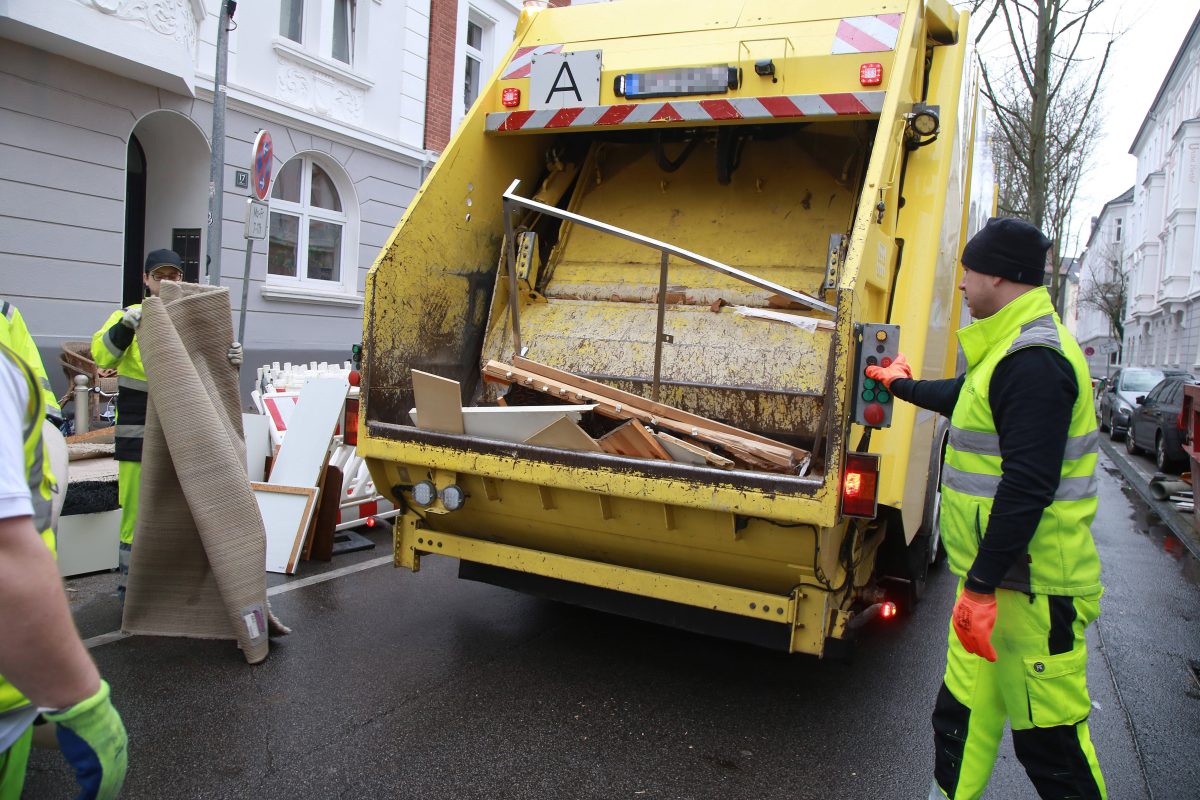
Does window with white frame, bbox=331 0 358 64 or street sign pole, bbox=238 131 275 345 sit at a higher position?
window with white frame, bbox=331 0 358 64

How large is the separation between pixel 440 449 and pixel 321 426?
2326 mm

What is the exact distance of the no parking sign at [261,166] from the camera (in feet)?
20.8

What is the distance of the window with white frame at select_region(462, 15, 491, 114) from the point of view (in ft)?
46.3

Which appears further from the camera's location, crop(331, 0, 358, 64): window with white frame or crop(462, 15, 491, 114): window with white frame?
crop(462, 15, 491, 114): window with white frame

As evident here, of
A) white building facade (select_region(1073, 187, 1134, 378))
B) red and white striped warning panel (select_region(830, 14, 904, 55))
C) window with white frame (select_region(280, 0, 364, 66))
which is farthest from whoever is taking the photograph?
white building facade (select_region(1073, 187, 1134, 378))

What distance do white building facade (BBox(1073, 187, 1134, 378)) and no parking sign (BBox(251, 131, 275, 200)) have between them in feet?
150

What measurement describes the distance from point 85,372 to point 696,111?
6734 millimetres

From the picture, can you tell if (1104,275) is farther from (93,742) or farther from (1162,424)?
(93,742)

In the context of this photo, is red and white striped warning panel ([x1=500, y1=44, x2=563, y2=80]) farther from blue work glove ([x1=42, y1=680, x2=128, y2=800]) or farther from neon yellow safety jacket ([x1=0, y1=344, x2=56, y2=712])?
blue work glove ([x1=42, y1=680, x2=128, y2=800])

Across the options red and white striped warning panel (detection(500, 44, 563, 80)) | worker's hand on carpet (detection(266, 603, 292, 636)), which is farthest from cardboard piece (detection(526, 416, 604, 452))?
red and white striped warning panel (detection(500, 44, 563, 80))

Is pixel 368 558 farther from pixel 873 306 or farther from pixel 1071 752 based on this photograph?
pixel 1071 752

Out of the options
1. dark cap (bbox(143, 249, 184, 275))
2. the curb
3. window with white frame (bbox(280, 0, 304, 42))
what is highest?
window with white frame (bbox(280, 0, 304, 42))

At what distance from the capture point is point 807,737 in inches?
131

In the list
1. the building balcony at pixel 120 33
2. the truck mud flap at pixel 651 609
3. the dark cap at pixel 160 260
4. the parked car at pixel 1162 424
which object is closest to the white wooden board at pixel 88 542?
the dark cap at pixel 160 260
